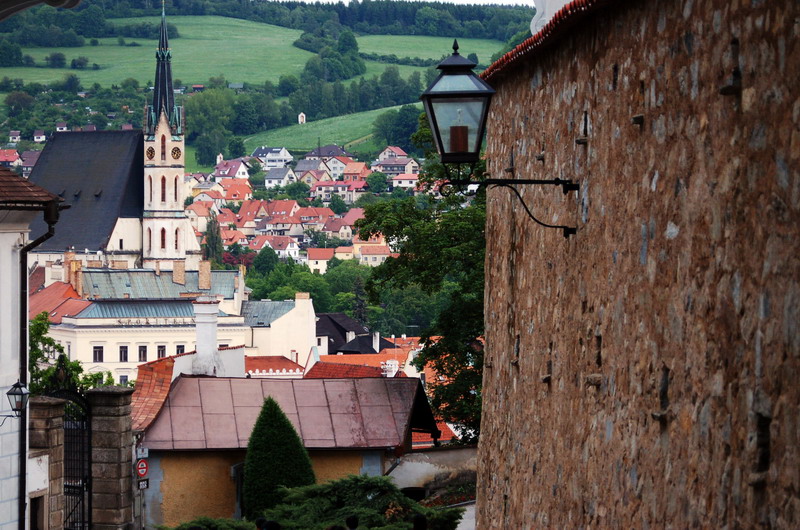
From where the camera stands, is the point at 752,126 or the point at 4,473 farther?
the point at 4,473

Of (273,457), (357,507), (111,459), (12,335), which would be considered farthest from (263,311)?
(357,507)

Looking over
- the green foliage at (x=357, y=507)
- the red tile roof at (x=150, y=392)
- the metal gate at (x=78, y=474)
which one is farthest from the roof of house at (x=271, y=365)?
the green foliage at (x=357, y=507)

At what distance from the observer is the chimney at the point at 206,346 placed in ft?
76.1

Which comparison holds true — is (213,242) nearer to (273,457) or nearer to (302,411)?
(302,411)

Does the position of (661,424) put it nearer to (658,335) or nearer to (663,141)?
(658,335)

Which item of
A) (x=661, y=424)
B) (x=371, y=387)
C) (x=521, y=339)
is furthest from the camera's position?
(x=371, y=387)

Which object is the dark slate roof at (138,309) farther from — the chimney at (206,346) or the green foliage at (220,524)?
the green foliage at (220,524)

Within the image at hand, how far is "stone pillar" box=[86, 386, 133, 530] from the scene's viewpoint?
61.4 feet

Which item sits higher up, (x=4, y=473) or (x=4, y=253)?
(x=4, y=253)

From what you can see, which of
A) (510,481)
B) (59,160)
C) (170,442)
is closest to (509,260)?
(510,481)

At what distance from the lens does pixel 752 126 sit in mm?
4832

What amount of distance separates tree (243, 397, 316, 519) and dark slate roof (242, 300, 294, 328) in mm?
84831

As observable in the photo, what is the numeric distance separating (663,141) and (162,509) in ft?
48.6

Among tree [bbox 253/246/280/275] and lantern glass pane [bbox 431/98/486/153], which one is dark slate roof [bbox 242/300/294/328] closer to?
tree [bbox 253/246/280/275]
